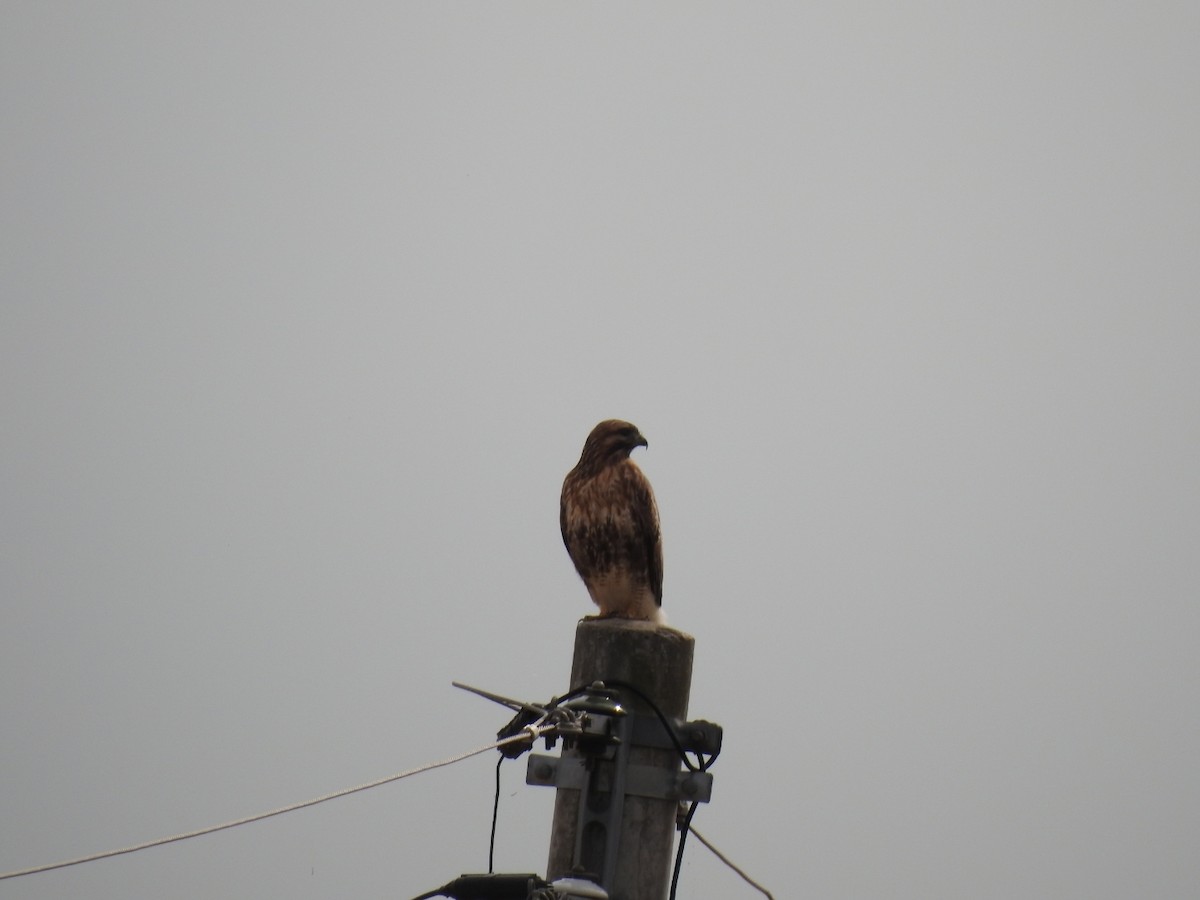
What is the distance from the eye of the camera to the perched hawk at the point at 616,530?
7.10 metres

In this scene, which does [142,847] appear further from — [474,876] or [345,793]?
[474,876]

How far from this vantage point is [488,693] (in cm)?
463

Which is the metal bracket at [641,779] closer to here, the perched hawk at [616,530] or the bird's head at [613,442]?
the perched hawk at [616,530]

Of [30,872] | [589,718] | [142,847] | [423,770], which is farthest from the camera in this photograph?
[589,718]

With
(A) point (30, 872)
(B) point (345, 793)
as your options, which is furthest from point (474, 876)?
(A) point (30, 872)

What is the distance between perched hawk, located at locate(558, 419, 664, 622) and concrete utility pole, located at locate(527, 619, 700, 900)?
2.35 metres

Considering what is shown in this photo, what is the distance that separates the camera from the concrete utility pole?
4.50 meters

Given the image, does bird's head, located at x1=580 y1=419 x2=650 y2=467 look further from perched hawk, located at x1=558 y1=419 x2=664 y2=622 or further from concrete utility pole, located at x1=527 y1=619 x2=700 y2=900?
concrete utility pole, located at x1=527 y1=619 x2=700 y2=900

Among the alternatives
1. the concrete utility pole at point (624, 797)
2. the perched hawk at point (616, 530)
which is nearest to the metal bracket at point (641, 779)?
the concrete utility pole at point (624, 797)

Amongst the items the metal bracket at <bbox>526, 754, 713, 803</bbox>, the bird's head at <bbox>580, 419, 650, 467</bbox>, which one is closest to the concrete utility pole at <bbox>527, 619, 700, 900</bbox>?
the metal bracket at <bbox>526, 754, 713, 803</bbox>

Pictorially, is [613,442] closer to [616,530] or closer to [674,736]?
[616,530]

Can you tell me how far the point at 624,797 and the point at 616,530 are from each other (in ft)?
8.64

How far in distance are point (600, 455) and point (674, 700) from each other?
2763 millimetres

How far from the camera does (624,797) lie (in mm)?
4559
